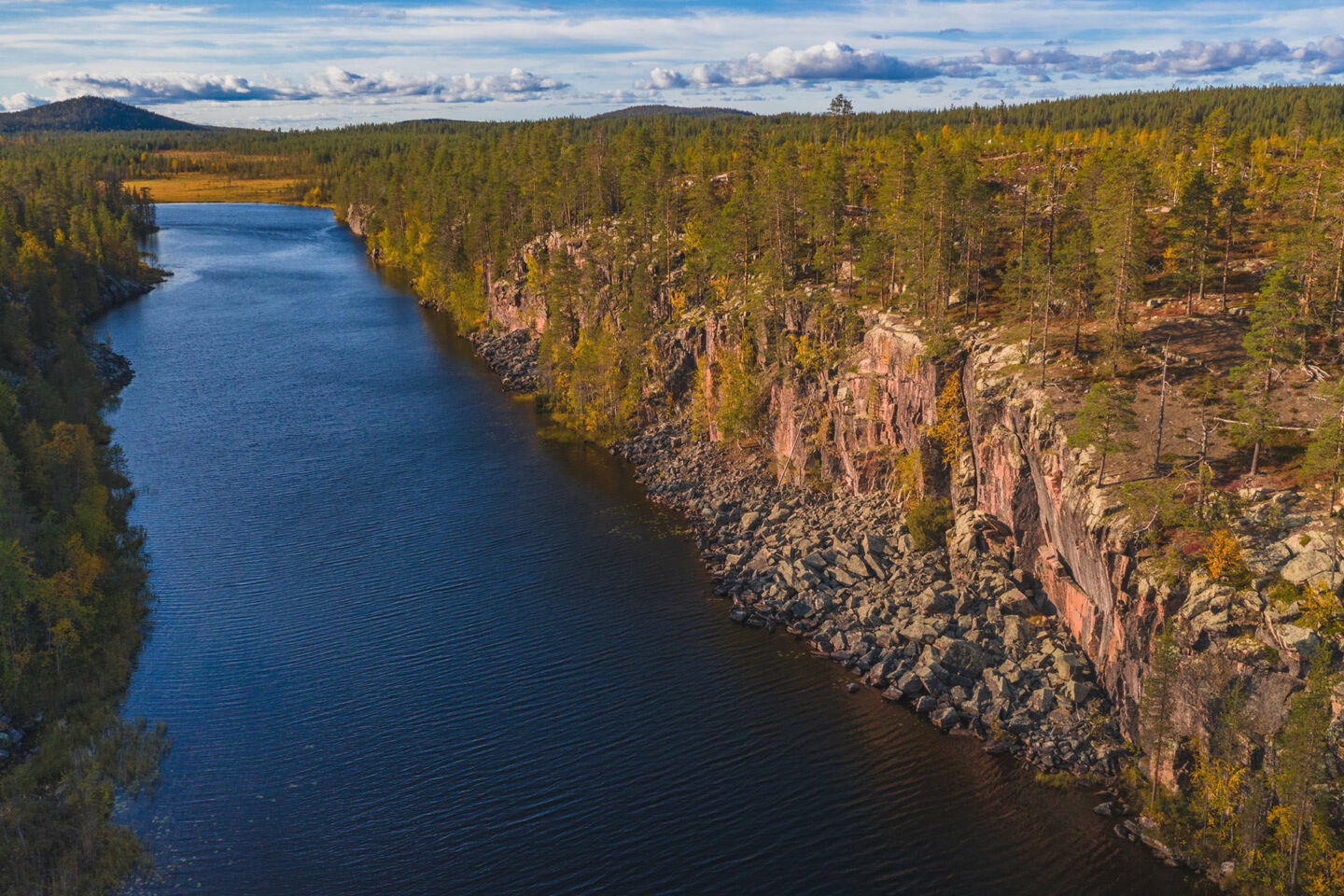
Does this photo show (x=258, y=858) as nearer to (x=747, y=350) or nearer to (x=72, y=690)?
(x=72, y=690)

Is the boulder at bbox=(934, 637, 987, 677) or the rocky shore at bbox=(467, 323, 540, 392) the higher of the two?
the rocky shore at bbox=(467, 323, 540, 392)

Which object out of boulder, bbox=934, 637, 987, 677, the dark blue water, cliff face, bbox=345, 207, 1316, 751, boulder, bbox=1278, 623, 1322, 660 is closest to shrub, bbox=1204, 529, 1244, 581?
cliff face, bbox=345, 207, 1316, 751

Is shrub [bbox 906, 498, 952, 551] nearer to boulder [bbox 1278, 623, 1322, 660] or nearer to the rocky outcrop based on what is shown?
boulder [bbox 1278, 623, 1322, 660]

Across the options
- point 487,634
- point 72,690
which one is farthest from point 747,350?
point 72,690

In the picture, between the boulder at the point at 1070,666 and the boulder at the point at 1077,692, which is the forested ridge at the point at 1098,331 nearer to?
the boulder at the point at 1077,692

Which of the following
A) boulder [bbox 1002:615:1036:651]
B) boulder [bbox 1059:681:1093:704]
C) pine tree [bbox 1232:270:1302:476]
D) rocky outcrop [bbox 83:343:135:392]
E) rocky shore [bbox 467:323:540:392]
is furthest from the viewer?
rocky shore [bbox 467:323:540:392]

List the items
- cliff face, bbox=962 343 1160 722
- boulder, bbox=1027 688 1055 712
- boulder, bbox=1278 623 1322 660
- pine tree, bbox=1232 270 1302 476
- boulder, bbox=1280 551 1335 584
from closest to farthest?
boulder, bbox=1278 623 1322 660
boulder, bbox=1280 551 1335 584
cliff face, bbox=962 343 1160 722
boulder, bbox=1027 688 1055 712
pine tree, bbox=1232 270 1302 476

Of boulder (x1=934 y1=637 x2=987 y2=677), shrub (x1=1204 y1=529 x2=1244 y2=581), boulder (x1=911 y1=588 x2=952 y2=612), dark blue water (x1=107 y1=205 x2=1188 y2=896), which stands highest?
shrub (x1=1204 y1=529 x2=1244 y2=581)
